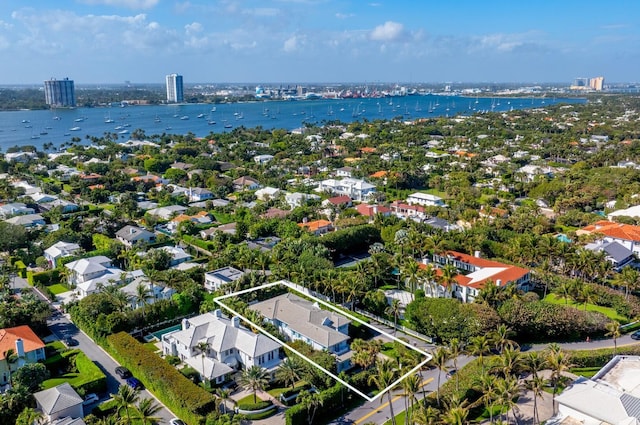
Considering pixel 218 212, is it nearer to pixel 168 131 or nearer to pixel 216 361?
pixel 216 361

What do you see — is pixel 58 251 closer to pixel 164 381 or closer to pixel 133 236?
pixel 133 236

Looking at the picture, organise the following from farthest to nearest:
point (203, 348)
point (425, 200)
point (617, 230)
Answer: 1. point (425, 200)
2. point (617, 230)
3. point (203, 348)

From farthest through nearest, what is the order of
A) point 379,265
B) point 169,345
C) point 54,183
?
point 54,183 < point 379,265 < point 169,345

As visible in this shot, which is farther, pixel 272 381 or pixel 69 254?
pixel 69 254

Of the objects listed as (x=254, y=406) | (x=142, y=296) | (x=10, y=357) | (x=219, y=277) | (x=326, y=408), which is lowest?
(x=254, y=406)

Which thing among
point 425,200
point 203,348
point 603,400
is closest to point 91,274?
point 203,348

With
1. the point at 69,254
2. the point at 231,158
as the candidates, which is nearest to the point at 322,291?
the point at 69,254

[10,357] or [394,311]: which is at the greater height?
[10,357]
